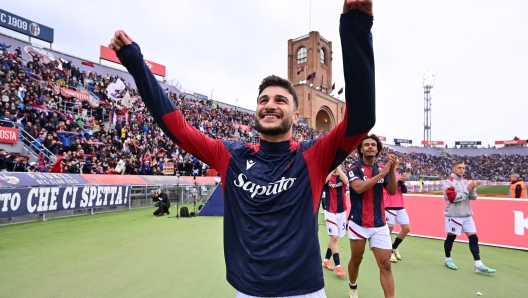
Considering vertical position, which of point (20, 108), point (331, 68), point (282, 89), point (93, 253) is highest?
point (331, 68)

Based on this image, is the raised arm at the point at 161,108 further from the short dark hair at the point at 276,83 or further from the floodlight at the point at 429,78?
the floodlight at the point at 429,78

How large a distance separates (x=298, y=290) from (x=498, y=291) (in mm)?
4954

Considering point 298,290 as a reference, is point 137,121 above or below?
above

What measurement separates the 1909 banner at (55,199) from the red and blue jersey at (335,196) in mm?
9909

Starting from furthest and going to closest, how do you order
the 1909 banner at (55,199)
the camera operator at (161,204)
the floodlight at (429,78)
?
1. the floodlight at (429,78)
2. the camera operator at (161,204)
3. the 1909 banner at (55,199)

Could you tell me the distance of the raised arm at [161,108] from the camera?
1.62 meters

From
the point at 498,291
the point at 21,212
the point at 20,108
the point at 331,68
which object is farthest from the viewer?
the point at 331,68

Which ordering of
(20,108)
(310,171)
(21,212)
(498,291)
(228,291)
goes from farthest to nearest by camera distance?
(20,108)
(21,212)
(498,291)
(228,291)
(310,171)

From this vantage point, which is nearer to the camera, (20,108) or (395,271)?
(395,271)

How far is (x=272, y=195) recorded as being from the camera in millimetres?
1612

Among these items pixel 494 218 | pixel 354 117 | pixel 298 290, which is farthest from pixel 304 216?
pixel 494 218

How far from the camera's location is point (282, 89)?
179 centimetres

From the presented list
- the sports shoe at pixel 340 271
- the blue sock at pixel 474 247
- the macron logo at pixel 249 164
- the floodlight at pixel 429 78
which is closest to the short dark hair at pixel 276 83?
the macron logo at pixel 249 164

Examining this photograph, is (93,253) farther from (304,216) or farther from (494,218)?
(494,218)
